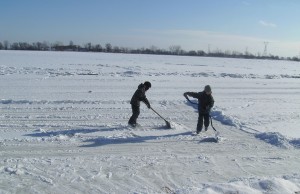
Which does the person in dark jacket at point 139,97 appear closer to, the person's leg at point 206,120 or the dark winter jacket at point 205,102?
the dark winter jacket at point 205,102

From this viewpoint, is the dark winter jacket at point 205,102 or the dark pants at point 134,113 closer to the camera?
the dark winter jacket at point 205,102

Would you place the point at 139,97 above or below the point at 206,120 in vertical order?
above

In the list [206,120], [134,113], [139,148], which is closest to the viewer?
[139,148]

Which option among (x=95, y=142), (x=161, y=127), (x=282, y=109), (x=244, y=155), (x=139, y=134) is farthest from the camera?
(x=282, y=109)

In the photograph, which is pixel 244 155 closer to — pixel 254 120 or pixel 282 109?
pixel 254 120

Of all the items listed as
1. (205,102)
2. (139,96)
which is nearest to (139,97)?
(139,96)

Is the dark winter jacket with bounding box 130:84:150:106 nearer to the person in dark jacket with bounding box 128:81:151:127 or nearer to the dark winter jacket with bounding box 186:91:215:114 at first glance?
the person in dark jacket with bounding box 128:81:151:127

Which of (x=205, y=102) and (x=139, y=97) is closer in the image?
(x=205, y=102)

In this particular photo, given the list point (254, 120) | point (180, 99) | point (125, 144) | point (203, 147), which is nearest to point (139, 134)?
point (125, 144)

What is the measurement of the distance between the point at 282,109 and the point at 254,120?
3453mm

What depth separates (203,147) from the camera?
9211 mm

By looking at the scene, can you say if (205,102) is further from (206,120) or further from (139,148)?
(139,148)

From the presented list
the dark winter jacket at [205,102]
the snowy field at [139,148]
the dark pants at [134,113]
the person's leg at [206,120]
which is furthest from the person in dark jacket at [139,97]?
the person's leg at [206,120]

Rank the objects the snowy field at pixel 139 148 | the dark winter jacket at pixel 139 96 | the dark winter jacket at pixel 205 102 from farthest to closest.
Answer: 1. the dark winter jacket at pixel 139 96
2. the dark winter jacket at pixel 205 102
3. the snowy field at pixel 139 148
